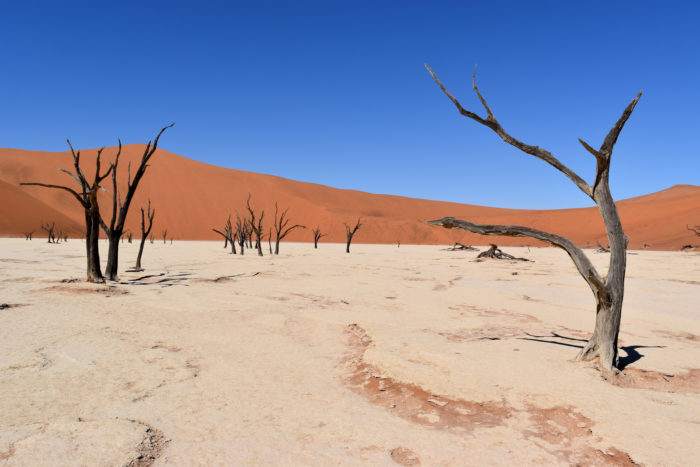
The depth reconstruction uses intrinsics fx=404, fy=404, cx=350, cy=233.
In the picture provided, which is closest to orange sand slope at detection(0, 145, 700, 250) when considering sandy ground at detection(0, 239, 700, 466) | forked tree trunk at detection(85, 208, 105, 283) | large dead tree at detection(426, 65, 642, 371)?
forked tree trunk at detection(85, 208, 105, 283)

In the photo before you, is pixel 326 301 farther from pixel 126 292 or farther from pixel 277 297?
pixel 126 292

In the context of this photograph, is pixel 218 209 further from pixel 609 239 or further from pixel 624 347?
pixel 609 239

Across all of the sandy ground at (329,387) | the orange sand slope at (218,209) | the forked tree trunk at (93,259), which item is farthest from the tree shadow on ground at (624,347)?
the orange sand slope at (218,209)

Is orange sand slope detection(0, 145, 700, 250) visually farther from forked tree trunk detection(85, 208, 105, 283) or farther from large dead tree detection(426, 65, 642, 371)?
large dead tree detection(426, 65, 642, 371)

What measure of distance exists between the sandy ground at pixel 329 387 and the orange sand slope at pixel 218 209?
50.8 m

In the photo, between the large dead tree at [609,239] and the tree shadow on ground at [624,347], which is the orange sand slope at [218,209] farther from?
the large dead tree at [609,239]

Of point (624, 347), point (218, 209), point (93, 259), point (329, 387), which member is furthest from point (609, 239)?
point (218, 209)

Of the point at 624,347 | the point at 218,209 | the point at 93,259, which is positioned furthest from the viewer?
the point at 218,209

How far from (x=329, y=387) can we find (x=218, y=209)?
70.8 m

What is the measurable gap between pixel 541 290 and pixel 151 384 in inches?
369

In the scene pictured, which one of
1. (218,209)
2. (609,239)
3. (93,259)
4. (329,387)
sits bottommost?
(329,387)

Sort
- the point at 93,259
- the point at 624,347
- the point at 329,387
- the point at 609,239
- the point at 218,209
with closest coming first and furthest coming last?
the point at 329,387
the point at 609,239
the point at 624,347
the point at 93,259
the point at 218,209

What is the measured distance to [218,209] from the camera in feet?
231

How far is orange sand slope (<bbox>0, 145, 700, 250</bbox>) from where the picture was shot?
→ 50938 mm
